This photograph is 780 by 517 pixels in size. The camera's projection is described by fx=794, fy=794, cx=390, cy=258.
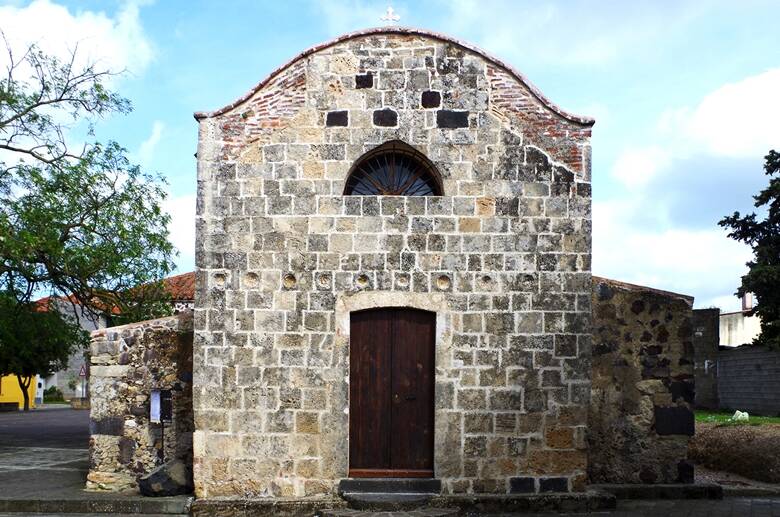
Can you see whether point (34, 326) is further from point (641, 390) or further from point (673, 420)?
point (673, 420)

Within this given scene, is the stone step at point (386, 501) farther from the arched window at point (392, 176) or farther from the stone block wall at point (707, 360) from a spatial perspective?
the stone block wall at point (707, 360)

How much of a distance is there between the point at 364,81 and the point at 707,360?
24.9m

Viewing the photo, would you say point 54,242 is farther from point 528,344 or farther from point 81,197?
point 528,344

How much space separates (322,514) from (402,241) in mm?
3513

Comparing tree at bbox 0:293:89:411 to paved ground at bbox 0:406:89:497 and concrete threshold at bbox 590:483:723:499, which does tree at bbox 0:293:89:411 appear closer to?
paved ground at bbox 0:406:89:497

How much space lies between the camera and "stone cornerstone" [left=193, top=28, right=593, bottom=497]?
10039mm

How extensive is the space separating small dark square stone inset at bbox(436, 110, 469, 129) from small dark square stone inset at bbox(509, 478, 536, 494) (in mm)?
4601

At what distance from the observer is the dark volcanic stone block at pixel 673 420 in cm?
1093

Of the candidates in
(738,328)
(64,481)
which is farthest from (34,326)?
(738,328)

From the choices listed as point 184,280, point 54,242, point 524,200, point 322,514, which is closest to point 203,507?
point 322,514

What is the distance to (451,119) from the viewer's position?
10414 millimetres

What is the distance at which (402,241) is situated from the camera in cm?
1025

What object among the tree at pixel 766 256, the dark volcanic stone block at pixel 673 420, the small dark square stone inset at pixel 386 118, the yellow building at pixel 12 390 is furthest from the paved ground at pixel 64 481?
the yellow building at pixel 12 390

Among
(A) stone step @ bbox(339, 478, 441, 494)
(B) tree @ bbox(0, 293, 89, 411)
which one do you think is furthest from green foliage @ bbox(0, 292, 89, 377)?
(A) stone step @ bbox(339, 478, 441, 494)
